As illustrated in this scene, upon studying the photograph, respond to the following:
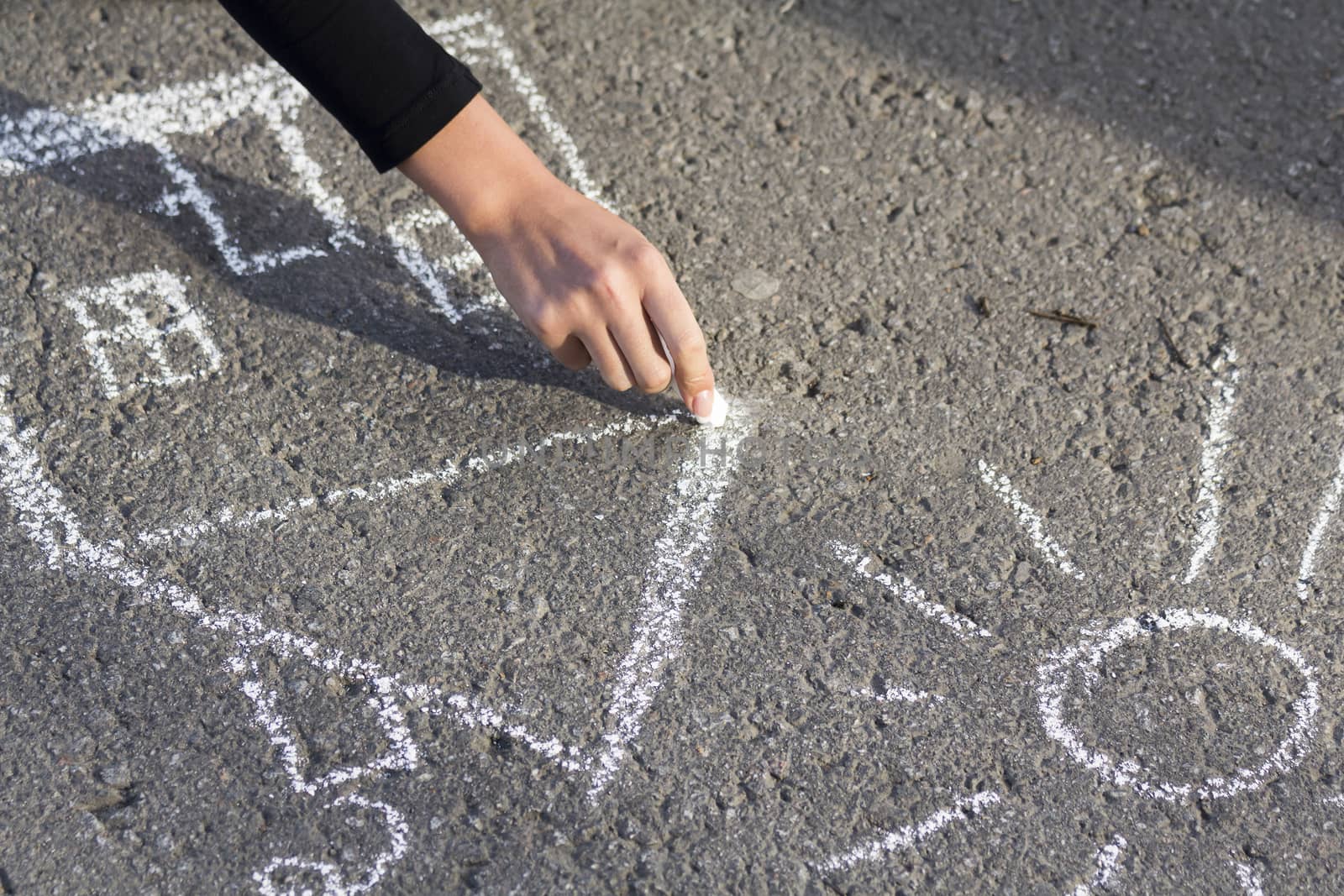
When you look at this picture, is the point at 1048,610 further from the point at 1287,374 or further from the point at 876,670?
the point at 1287,374

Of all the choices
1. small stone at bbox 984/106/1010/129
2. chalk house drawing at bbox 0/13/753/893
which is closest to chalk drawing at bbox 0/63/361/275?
chalk house drawing at bbox 0/13/753/893

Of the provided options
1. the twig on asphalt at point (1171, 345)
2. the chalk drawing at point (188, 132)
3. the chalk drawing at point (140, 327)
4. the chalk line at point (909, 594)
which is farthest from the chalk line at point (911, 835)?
the chalk drawing at point (188, 132)

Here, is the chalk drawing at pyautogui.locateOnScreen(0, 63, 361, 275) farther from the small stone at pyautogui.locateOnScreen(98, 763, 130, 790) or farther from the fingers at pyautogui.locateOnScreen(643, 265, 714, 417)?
the small stone at pyautogui.locateOnScreen(98, 763, 130, 790)

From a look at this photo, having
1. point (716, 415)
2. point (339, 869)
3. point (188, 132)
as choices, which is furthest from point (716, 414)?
point (188, 132)

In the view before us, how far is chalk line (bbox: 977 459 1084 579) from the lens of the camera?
1.88 meters

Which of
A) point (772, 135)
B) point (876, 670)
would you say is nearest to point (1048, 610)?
point (876, 670)

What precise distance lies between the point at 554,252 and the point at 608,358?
0.19m

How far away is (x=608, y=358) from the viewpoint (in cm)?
182

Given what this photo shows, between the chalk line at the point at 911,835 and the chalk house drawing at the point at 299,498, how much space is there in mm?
340

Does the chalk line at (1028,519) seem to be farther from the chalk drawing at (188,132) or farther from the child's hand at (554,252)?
the chalk drawing at (188,132)

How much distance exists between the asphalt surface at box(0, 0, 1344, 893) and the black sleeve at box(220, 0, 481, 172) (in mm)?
512

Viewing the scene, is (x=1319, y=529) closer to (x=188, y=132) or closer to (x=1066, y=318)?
(x=1066, y=318)

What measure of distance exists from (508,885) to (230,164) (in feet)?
5.22

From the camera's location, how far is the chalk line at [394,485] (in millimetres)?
1854
